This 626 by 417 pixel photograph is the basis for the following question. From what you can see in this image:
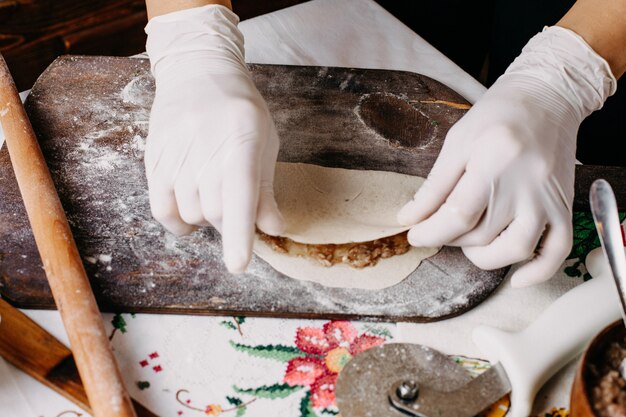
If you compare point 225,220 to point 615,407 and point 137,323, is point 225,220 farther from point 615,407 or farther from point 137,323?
point 615,407

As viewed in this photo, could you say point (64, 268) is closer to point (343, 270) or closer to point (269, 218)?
point (269, 218)

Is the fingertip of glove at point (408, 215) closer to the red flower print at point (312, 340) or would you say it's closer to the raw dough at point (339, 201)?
the raw dough at point (339, 201)

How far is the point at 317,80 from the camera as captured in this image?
5.23ft

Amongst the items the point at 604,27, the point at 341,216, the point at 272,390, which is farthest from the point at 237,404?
the point at 604,27

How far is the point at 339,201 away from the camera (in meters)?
1.27

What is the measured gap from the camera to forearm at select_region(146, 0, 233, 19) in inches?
53.2

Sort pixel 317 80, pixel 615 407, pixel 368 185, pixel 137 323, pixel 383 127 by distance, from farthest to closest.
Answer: pixel 317 80
pixel 383 127
pixel 368 185
pixel 137 323
pixel 615 407

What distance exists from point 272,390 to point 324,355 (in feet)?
0.37

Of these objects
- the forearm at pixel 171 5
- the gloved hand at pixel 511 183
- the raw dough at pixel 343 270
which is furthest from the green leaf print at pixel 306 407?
the forearm at pixel 171 5

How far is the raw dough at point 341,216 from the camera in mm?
1165

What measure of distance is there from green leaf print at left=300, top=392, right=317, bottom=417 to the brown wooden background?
2198mm

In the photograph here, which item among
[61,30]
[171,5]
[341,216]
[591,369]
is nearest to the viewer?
[591,369]

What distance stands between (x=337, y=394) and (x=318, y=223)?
13.2 inches

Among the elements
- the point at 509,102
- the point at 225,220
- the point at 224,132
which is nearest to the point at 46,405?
Answer: the point at 225,220
